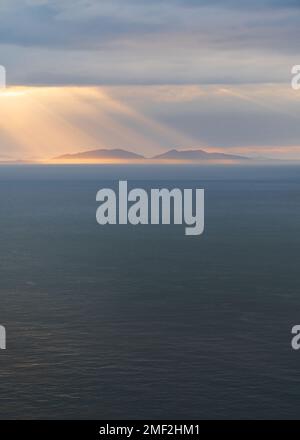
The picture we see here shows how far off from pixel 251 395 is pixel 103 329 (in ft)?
122

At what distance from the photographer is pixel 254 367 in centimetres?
11331

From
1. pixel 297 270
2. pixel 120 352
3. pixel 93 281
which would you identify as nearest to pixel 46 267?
pixel 93 281

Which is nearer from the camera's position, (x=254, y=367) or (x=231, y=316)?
(x=254, y=367)

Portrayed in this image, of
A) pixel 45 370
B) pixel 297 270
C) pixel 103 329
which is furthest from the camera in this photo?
pixel 297 270

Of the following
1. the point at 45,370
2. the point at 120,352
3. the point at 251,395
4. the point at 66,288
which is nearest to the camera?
the point at 251,395

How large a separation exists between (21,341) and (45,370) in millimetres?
15500

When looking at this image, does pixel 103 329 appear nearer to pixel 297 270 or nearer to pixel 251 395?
pixel 251 395

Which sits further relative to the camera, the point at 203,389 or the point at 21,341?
the point at 21,341
